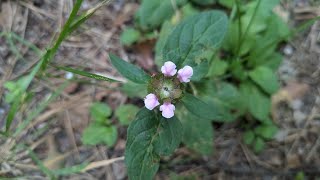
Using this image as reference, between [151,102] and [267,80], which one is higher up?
[267,80]

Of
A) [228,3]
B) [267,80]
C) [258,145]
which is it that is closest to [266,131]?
[258,145]

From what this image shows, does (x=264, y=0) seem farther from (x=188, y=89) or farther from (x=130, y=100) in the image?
(x=130, y=100)

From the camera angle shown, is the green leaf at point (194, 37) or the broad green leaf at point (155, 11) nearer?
the green leaf at point (194, 37)

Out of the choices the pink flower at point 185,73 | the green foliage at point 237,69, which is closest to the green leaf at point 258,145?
the green foliage at point 237,69

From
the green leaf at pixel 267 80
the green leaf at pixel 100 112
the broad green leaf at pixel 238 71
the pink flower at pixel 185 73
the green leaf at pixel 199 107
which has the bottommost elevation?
the green leaf at pixel 199 107

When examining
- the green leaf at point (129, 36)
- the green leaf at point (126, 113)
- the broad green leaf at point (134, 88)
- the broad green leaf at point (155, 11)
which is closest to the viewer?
the broad green leaf at point (134, 88)

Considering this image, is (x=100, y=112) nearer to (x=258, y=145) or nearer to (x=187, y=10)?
(x=187, y=10)

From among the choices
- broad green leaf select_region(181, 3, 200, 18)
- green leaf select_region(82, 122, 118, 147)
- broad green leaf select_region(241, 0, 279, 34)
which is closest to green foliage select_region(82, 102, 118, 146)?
green leaf select_region(82, 122, 118, 147)

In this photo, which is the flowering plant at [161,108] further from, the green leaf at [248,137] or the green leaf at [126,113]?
the green leaf at [248,137]
